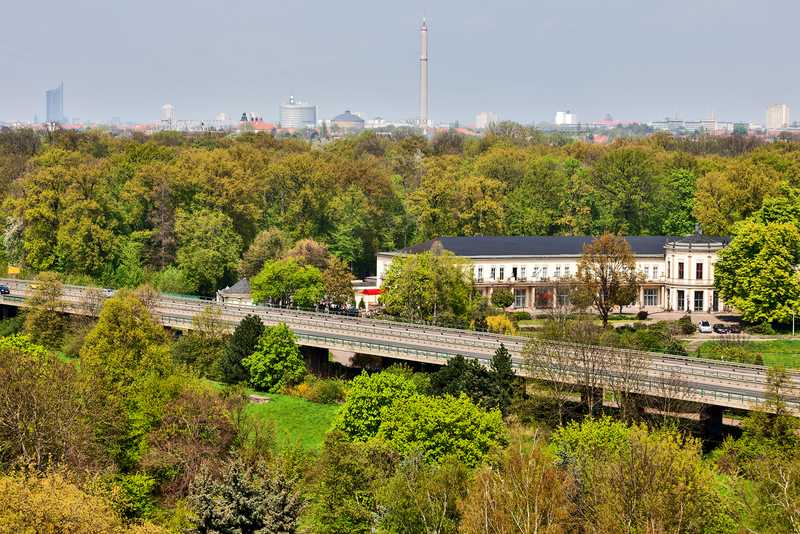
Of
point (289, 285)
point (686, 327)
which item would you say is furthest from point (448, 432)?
point (289, 285)

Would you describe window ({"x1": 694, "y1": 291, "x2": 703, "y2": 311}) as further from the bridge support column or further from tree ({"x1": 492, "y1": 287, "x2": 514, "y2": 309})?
the bridge support column

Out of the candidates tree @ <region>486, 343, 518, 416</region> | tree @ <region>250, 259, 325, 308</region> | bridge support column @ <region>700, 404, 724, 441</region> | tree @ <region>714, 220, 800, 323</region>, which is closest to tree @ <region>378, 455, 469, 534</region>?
tree @ <region>486, 343, 518, 416</region>

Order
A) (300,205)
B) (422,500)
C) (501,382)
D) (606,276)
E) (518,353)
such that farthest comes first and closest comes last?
1. (300,205)
2. (606,276)
3. (518,353)
4. (501,382)
5. (422,500)

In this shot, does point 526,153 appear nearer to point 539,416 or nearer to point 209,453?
point 539,416

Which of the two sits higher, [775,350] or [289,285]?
[289,285]

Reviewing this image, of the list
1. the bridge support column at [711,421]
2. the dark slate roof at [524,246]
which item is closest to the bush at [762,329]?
the dark slate roof at [524,246]

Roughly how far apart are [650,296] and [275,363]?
110 ft

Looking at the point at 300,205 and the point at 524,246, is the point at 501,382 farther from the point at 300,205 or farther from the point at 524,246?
the point at 300,205

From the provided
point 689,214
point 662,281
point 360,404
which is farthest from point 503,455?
point 689,214

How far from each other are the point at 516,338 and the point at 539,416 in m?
12.9

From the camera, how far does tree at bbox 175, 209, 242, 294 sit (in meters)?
83.2

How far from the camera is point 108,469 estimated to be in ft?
136

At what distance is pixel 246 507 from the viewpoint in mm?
34500

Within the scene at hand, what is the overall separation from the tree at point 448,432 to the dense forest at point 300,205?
42395mm
